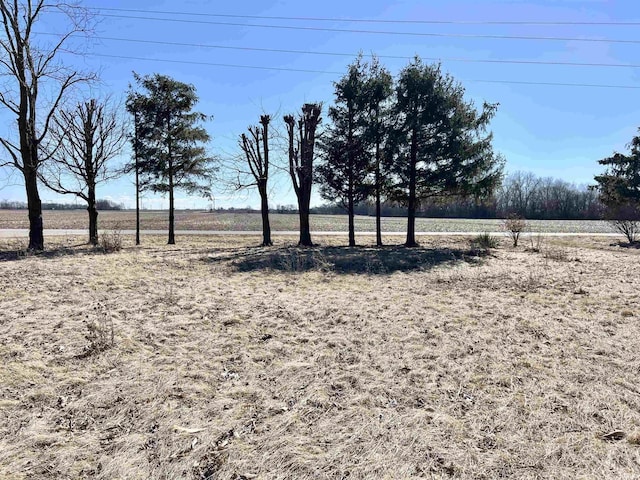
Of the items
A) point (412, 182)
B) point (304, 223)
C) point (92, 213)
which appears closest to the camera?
point (92, 213)

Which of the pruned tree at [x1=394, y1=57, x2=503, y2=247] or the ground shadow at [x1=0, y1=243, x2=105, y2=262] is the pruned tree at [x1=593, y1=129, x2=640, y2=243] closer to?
the pruned tree at [x1=394, y1=57, x2=503, y2=247]

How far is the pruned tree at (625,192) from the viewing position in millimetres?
21516

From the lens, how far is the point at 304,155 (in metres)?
17.0

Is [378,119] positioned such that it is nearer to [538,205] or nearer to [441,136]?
[441,136]

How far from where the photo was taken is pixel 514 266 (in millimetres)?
11266

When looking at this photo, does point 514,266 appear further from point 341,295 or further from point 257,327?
point 257,327

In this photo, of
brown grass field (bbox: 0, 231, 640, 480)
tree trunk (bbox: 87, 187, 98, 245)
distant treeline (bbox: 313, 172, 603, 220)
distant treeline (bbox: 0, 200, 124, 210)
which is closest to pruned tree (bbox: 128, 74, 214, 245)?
tree trunk (bbox: 87, 187, 98, 245)

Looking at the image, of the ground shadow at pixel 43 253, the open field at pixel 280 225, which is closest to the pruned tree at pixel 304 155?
the ground shadow at pixel 43 253

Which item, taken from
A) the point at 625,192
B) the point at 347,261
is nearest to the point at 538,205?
the point at 625,192

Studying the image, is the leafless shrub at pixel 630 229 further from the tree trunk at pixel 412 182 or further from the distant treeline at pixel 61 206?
the distant treeline at pixel 61 206

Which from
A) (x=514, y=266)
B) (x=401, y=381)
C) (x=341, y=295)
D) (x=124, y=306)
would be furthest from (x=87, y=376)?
(x=514, y=266)

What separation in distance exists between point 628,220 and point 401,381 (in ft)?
84.0

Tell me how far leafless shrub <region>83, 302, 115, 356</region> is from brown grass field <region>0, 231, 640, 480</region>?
0.03m

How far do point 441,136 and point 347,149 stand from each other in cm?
428
